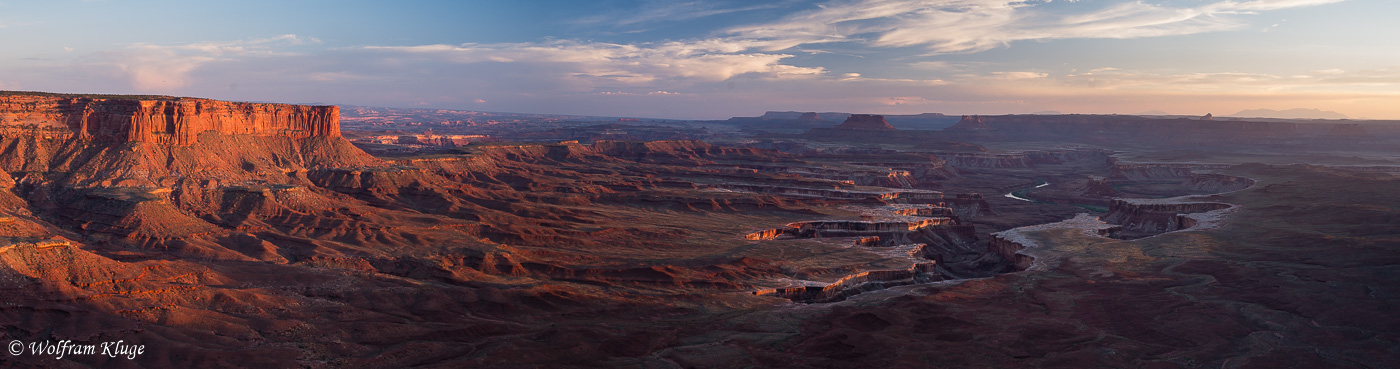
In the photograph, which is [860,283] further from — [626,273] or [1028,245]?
[1028,245]

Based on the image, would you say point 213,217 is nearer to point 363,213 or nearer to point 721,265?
point 363,213

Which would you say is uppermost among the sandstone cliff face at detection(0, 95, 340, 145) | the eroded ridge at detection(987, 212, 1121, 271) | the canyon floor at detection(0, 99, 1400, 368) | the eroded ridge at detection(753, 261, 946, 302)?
the sandstone cliff face at detection(0, 95, 340, 145)

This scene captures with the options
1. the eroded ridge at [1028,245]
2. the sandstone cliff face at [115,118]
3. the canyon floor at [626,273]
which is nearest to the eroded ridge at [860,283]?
the canyon floor at [626,273]

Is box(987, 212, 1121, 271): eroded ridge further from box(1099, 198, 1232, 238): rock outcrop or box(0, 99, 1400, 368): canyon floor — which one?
box(1099, 198, 1232, 238): rock outcrop

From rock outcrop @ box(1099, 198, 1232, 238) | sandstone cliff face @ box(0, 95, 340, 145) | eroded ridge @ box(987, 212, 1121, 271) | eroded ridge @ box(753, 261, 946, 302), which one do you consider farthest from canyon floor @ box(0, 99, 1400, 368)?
sandstone cliff face @ box(0, 95, 340, 145)

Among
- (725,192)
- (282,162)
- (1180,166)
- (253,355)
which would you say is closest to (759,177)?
(725,192)
